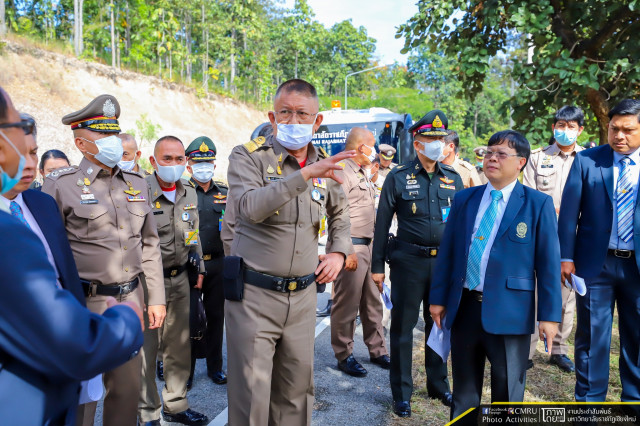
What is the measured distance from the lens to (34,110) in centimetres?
2064

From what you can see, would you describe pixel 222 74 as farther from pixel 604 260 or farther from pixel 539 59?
pixel 604 260

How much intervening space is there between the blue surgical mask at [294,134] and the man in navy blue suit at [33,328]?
1.55 metres

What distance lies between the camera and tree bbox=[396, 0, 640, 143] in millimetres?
6121

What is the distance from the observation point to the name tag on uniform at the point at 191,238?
4281mm

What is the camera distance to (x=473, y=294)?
124 inches

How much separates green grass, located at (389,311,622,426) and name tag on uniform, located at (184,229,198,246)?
2.10 metres

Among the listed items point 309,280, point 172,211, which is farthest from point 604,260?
point 172,211

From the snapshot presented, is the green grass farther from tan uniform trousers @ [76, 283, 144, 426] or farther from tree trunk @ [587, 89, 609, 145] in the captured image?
tree trunk @ [587, 89, 609, 145]

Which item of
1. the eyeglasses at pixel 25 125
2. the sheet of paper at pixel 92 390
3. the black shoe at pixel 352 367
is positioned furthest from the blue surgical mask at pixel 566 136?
the eyeglasses at pixel 25 125

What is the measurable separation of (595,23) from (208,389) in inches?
233

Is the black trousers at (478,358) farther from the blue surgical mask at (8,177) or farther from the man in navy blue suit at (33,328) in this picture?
the blue surgical mask at (8,177)

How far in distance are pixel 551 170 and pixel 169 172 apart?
12.5 ft

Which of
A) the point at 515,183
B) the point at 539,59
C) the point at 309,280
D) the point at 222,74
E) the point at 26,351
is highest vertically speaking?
the point at 222,74

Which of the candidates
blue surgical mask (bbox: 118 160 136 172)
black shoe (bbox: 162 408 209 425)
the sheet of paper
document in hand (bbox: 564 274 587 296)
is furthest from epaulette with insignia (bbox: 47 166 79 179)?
document in hand (bbox: 564 274 587 296)
